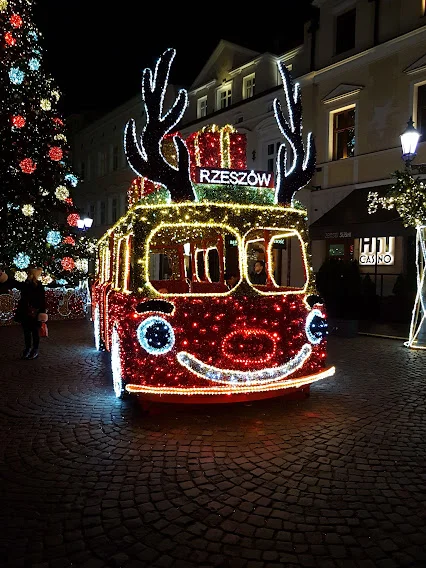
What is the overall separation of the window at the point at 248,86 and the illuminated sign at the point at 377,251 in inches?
384

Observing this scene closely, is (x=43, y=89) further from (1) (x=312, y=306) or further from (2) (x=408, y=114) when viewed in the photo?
(1) (x=312, y=306)

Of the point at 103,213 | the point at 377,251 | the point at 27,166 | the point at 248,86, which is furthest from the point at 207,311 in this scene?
the point at 103,213

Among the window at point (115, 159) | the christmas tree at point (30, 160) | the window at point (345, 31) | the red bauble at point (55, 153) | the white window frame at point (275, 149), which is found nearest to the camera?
the christmas tree at point (30, 160)

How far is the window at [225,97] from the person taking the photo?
79.7 ft

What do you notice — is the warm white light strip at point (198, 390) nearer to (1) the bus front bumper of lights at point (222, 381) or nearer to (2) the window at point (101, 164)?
(1) the bus front bumper of lights at point (222, 381)

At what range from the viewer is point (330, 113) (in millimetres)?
18734

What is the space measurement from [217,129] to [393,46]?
42.1ft

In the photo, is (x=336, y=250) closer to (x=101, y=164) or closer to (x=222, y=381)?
(x=222, y=381)

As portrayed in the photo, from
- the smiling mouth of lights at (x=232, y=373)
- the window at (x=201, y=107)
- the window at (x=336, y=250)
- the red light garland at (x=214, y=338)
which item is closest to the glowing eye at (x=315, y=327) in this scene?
the red light garland at (x=214, y=338)

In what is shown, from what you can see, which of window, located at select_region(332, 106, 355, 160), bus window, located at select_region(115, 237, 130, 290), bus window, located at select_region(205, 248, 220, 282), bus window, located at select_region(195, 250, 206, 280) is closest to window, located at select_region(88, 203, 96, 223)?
window, located at select_region(332, 106, 355, 160)

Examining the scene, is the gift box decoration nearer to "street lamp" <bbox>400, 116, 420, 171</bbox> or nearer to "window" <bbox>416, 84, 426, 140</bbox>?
"street lamp" <bbox>400, 116, 420, 171</bbox>

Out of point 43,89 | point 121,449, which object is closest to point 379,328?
point 121,449

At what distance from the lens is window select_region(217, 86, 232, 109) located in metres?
24.3

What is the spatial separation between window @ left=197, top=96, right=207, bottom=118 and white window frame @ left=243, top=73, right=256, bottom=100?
3.48 m
